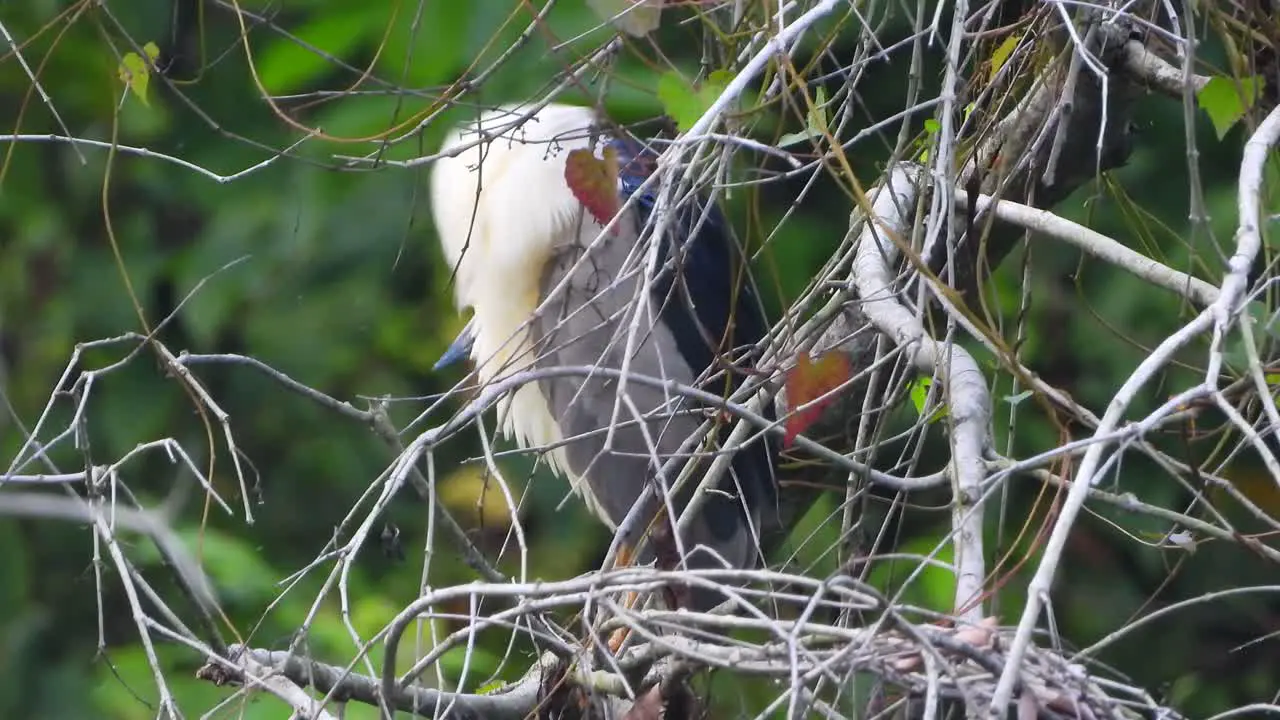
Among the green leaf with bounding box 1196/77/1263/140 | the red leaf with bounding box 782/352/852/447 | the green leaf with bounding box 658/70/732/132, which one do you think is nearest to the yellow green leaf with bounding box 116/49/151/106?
the green leaf with bounding box 658/70/732/132

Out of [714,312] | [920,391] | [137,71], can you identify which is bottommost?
[714,312]

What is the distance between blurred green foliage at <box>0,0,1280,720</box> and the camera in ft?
11.8

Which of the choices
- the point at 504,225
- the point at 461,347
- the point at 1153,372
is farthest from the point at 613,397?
the point at 1153,372

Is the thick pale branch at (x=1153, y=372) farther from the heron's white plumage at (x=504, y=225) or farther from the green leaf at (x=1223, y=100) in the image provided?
the heron's white plumage at (x=504, y=225)

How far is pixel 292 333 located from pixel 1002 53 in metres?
2.90

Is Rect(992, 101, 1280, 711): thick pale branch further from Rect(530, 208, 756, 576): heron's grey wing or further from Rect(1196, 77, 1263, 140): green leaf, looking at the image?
Rect(530, 208, 756, 576): heron's grey wing

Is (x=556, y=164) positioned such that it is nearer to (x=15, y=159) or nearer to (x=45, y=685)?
(x=15, y=159)

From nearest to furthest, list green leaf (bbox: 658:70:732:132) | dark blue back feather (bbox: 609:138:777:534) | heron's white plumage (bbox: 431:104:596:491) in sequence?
green leaf (bbox: 658:70:732:132) → dark blue back feather (bbox: 609:138:777:534) → heron's white plumage (bbox: 431:104:596:491)

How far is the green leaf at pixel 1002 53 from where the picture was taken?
1.91 meters

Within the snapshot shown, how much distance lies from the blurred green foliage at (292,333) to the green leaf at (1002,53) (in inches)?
51.1

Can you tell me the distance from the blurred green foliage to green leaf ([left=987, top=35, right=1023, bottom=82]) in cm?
130

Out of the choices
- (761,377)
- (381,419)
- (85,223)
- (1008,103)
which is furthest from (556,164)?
(85,223)

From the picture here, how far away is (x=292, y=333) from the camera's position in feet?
14.5

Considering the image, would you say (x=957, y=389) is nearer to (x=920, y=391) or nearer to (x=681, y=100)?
(x=681, y=100)
